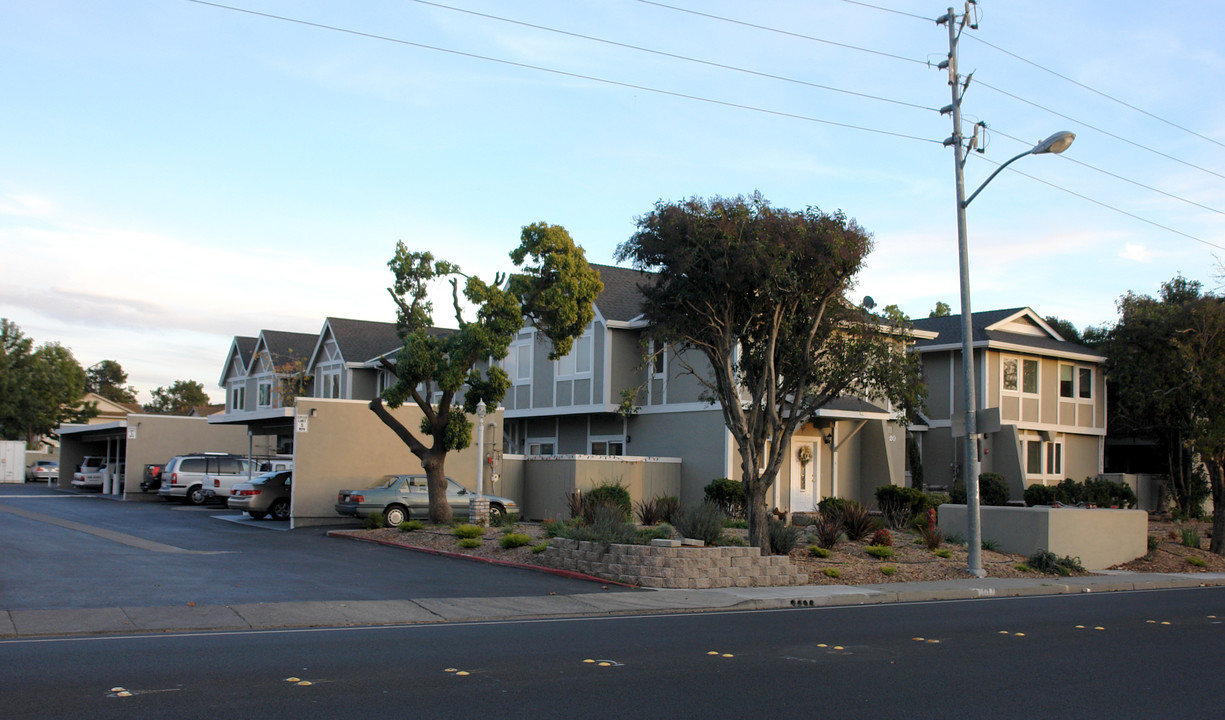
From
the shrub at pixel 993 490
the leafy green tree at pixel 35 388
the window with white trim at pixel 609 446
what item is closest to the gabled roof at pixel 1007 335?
the shrub at pixel 993 490

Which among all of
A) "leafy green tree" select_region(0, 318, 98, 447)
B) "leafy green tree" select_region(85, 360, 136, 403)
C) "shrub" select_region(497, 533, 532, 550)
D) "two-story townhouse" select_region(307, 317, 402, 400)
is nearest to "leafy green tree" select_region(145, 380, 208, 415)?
"leafy green tree" select_region(85, 360, 136, 403)

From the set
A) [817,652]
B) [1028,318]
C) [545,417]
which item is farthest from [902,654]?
[1028,318]

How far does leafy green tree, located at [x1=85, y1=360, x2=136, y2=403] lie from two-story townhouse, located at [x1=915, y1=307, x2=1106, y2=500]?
366 feet

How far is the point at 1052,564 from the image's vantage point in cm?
2009

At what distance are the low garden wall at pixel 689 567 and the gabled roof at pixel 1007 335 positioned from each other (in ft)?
63.8

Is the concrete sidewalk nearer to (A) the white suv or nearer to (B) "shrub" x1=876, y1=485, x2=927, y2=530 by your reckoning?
(B) "shrub" x1=876, y1=485, x2=927, y2=530

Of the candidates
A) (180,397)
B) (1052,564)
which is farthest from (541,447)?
(180,397)

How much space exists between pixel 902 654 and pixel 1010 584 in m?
8.74

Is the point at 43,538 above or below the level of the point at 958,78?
below

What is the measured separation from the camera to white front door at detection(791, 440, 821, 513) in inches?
1172

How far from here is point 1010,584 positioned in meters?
17.9

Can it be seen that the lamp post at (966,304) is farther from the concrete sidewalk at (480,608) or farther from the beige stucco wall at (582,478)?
the beige stucco wall at (582,478)

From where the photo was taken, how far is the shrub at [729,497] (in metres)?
26.1

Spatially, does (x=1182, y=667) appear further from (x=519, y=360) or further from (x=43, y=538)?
(x=519, y=360)
